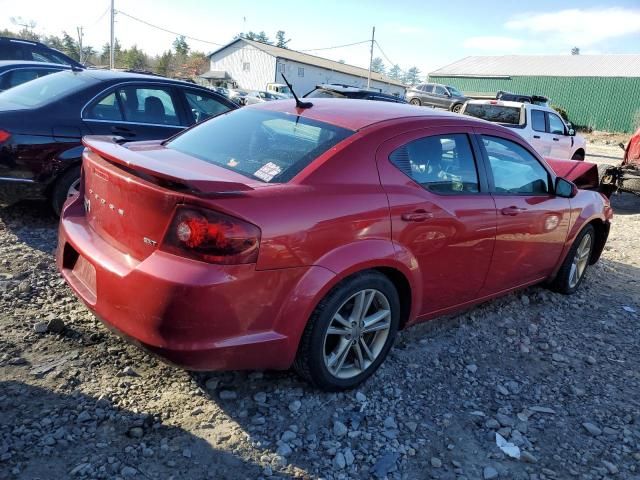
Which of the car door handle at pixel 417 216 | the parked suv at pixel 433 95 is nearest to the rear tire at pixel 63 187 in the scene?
the car door handle at pixel 417 216

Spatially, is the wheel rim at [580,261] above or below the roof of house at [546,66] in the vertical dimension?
below

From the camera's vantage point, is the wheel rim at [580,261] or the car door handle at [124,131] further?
the car door handle at [124,131]

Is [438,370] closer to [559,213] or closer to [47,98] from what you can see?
[559,213]

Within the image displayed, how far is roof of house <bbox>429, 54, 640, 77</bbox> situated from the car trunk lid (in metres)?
45.3

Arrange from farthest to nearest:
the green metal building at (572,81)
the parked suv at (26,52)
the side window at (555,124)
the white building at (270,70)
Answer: the white building at (270,70)
the green metal building at (572,81)
the side window at (555,124)
the parked suv at (26,52)

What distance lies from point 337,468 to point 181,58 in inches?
3347

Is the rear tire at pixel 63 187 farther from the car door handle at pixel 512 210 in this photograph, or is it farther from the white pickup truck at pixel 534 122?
the white pickup truck at pixel 534 122

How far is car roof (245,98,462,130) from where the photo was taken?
312cm

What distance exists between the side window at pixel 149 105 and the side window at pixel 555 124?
9.38 metres

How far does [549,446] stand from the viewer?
2801 millimetres

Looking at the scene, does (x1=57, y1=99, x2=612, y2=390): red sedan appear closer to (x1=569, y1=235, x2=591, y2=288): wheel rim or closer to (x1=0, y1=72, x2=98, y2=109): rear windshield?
(x1=569, y1=235, x2=591, y2=288): wheel rim

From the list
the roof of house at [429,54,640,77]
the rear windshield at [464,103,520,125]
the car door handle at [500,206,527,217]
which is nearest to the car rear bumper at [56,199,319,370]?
the car door handle at [500,206,527,217]

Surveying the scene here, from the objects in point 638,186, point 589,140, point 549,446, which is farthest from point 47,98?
point 589,140

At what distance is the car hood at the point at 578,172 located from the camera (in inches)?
275
